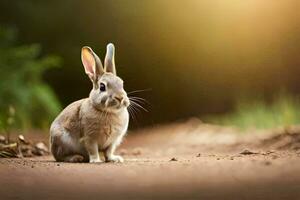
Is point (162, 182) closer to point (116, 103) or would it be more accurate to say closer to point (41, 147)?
point (116, 103)

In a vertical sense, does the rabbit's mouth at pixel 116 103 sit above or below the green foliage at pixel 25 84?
below

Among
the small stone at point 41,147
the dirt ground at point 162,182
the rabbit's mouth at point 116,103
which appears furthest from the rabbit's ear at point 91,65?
the small stone at point 41,147

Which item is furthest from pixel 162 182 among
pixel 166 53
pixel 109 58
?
pixel 166 53

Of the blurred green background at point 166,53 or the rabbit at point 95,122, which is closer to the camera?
the rabbit at point 95,122

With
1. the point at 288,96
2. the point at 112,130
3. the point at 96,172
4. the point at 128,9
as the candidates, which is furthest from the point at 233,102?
the point at 96,172

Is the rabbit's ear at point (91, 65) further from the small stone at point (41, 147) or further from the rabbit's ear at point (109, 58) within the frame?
the small stone at point (41, 147)

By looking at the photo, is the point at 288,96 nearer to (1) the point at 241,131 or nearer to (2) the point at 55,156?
(1) the point at 241,131
